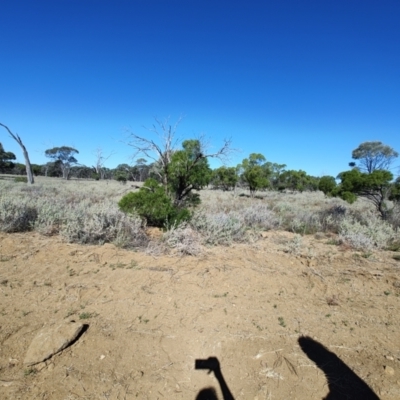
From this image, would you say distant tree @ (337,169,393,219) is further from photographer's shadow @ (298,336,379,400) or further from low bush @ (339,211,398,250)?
photographer's shadow @ (298,336,379,400)

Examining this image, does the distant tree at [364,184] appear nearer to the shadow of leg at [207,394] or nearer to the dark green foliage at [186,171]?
the dark green foliage at [186,171]

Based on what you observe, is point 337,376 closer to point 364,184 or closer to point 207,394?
point 207,394

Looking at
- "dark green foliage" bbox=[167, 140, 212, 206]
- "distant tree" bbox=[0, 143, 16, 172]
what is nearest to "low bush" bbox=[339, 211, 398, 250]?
"dark green foliage" bbox=[167, 140, 212, 206]

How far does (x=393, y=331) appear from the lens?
3.43 m

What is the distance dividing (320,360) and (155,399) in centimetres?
181

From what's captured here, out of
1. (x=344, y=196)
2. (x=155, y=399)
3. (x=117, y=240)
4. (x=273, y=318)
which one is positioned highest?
(x=344, y=196)

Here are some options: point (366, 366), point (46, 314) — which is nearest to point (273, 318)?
point (366, 366)

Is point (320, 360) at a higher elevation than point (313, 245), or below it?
below

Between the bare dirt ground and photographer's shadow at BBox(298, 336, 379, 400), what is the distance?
0.04 ft

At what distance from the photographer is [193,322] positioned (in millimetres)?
3512

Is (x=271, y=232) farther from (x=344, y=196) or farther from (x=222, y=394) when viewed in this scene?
(x=222, y=394)

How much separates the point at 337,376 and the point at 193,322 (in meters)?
1.70

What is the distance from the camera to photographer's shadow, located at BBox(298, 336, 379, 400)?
2494mm

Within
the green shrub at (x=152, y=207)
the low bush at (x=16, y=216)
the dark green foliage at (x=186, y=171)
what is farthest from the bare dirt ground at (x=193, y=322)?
the dark green foliage at (x=186, y=171)
